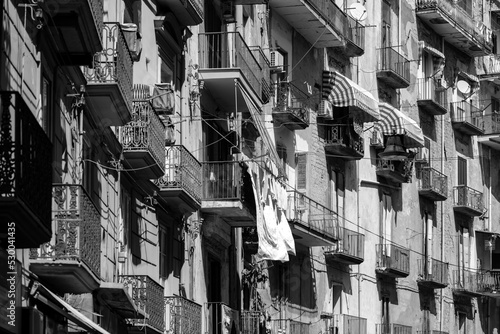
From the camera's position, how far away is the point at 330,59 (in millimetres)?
43656

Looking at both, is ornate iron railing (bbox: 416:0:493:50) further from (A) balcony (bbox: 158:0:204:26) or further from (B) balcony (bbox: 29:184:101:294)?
(B) balcony (bbox: 29:184:101:294)

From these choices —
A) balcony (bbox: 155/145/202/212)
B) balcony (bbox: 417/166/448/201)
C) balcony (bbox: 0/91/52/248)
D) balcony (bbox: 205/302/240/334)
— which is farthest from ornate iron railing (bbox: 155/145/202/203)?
balcony (bbox: 417/166/448/201)

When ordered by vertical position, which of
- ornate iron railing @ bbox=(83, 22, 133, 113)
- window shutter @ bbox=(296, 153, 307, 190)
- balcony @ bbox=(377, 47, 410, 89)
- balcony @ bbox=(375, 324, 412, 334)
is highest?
balcony @ bbox=(377, 47, 410, 89)

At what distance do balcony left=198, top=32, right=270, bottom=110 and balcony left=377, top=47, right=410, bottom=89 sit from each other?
1393cm

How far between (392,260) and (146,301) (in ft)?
70.5

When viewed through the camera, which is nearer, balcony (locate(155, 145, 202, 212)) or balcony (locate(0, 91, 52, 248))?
balcony (locate(0, 91, 52, 248))

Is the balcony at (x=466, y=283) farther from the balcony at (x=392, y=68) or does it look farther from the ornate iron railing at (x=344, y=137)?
the ornate iron railing at (x=344, y=137)

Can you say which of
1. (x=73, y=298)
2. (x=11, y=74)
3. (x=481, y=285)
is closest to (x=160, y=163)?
(x=73, y=298)

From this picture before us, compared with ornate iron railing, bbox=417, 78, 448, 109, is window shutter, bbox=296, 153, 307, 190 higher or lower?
lower

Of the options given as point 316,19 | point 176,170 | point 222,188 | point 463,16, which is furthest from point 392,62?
point 176,170

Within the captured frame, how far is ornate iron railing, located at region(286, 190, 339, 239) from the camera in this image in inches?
1483

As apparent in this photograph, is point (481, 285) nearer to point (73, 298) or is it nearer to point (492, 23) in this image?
point (492, 23)

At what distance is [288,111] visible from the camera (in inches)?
1497

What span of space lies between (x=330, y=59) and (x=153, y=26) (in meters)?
16.1
